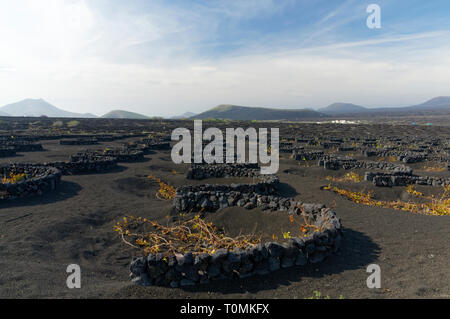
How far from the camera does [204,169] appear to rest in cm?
1623

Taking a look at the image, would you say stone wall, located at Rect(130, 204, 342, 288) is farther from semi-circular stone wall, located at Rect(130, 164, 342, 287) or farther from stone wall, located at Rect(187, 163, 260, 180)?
stone wall, located at Rect(187, 163, 260, 180)

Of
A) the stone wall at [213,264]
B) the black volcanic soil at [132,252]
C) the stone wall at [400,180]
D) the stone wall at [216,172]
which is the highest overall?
the stone wall at [216,172]

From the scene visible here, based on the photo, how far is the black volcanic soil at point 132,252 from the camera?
5.24 metres

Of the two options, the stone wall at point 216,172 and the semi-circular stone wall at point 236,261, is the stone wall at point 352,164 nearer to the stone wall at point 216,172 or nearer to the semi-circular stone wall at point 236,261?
the stone wall at point 216,172

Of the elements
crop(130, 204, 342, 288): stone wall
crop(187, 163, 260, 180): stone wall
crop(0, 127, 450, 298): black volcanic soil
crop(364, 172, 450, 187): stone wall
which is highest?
crop(187, 163, 260, 180): stone wall

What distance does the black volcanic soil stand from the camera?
17.2 ft

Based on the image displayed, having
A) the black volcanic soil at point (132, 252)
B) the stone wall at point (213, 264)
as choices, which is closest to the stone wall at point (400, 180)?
the black volcanic soil at point (132, 252)

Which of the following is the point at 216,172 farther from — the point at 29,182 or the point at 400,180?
the point at 400,180

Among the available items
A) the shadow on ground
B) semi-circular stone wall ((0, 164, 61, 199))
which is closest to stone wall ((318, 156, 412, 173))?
the shadow on ground

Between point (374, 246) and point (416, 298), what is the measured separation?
2578 millimetres

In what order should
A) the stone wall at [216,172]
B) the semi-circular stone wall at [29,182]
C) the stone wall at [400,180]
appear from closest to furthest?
the semi-circular stone wall at [29,182], the stone wall at [400,180], the stone wall at [216,172]

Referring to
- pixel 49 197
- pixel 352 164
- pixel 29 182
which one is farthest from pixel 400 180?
pixel 29 182
